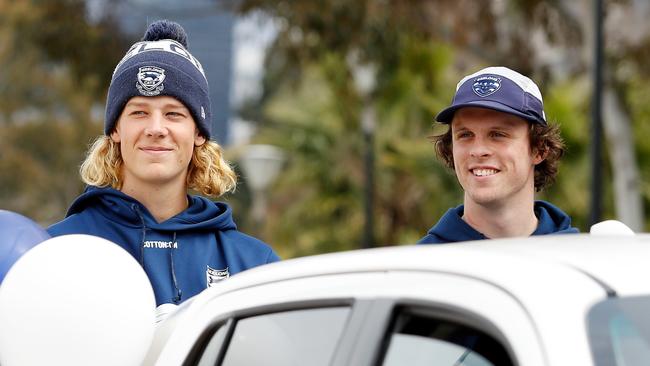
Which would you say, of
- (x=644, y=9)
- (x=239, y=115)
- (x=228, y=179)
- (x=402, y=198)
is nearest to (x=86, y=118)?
(x=239, y=115)

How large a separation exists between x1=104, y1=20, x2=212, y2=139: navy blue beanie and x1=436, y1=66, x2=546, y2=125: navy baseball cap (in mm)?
743

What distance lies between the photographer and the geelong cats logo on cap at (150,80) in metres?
3.85

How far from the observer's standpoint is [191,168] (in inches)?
162

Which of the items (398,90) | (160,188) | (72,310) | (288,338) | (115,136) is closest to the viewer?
(288,338)

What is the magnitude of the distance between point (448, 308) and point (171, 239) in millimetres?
1810

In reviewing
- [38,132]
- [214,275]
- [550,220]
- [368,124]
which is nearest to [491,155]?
[550,220]

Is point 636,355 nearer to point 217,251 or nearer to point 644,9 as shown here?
point 217,251

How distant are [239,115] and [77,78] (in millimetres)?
36980

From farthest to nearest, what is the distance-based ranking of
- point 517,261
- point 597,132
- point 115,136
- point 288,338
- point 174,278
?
1. point 597,132
2. point 115,136
3. point 174,278
4. point 288,338
5. point 517,261

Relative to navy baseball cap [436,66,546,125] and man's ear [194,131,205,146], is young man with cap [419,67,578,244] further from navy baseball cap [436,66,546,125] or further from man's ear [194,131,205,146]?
man's ear [194,131,205,146]

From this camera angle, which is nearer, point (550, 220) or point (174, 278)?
point (174, 278)

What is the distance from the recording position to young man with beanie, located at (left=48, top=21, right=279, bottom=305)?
3.77 m

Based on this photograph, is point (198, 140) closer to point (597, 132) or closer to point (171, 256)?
point (171, 256)

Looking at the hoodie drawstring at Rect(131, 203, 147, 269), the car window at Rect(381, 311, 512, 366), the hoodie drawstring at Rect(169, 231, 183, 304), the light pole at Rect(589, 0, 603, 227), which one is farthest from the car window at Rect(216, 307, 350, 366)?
the light pole at Rect(589, 0, 603, 227)
